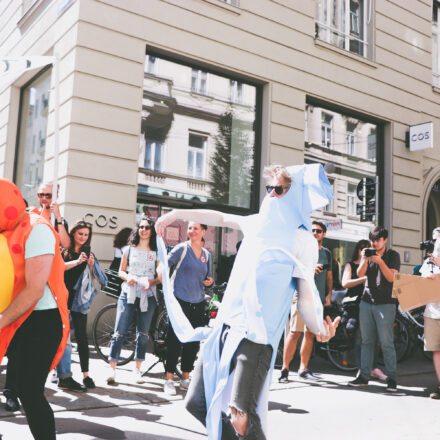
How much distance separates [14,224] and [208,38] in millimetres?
7959

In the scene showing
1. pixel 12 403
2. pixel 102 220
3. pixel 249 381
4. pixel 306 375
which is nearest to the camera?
Answer: pixel 249 381

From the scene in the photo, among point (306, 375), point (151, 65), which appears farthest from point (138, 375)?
point (151, 65)

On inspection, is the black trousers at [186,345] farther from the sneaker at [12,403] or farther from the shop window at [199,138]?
the shop window at [199,138]

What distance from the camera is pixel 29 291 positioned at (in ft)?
8.79

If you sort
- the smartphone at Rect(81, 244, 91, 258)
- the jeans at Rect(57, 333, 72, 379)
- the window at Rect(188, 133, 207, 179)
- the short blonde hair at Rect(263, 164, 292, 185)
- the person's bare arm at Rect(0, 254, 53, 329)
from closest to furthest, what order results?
the person's bare arm at Rect(0, 254, 53, 329) < the short blonde hair at Rect(263, 164, 292, 185) < the jeans at Rect(57, 333, 72, 379) < the smartphone at Rect(81, 244, 91, 258) < the window at Rect(188, 133, 207, 179)

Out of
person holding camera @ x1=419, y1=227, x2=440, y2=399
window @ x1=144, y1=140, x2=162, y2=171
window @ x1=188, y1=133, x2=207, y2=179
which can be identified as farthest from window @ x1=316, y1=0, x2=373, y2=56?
person holding camera @ x1=419, y1=227, x2=440, y2=399

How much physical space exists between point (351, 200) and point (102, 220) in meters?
6.30

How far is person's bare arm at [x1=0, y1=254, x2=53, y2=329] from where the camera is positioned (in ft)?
8.78

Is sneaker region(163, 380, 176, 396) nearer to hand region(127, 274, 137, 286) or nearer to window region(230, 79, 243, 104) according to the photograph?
hand region(127, 274, 137, 286)

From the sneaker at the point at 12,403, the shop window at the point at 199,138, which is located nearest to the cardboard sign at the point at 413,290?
the sneaker at the point at 12,403

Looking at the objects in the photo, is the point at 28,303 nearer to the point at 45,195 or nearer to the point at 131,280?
the point at 131,280

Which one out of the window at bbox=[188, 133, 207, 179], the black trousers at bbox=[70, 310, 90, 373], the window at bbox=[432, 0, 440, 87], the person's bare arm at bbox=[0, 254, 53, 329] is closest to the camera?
the person's bare arm at bbox=[0, 254, 53, 329]

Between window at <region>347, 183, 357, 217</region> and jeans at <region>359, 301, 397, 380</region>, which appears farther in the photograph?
window at <region>347, 183, 357, 217</region>

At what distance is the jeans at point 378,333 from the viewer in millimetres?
6031
